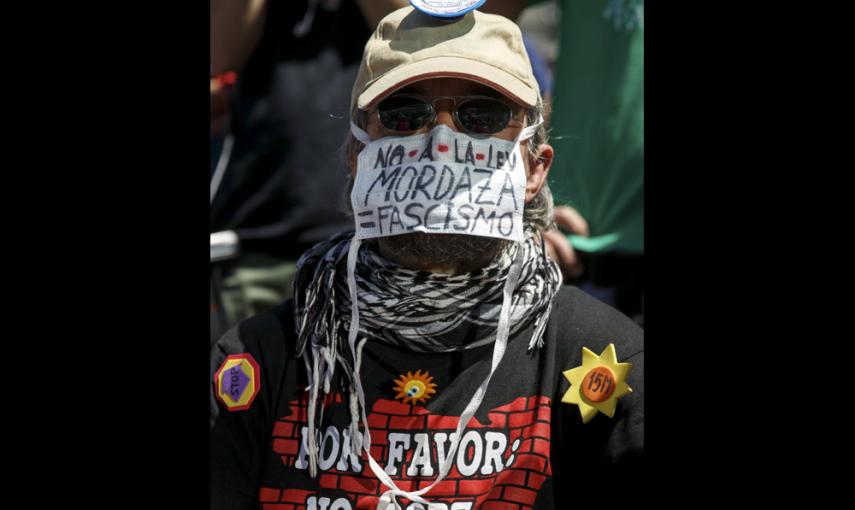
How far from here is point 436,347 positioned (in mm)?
2621

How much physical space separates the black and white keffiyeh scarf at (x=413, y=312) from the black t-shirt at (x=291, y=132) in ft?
4.59

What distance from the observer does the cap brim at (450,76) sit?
2.62 meters

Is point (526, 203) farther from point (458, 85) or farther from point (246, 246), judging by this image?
point (246, 246)

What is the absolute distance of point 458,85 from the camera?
2.69 meters

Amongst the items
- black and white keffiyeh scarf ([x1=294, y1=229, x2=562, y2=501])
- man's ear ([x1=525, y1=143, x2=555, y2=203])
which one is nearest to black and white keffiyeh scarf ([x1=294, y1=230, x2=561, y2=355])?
black and white keffiyeh scarf ([x1=294, y1=229, x2=562, y2=501])

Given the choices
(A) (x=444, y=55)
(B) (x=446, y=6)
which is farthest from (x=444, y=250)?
(B) (x=446, y=6)

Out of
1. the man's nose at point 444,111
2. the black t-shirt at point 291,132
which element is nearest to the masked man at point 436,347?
the man's nose at point 444,111

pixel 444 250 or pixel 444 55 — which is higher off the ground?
pixel 444 55

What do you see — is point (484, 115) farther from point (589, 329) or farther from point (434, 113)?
point (589, 329)

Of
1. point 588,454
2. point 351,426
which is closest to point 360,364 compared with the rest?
point 351,426

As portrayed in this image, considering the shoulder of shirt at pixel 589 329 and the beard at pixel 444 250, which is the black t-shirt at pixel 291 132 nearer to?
the beard at pixel 444 250

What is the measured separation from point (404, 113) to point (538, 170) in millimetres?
423

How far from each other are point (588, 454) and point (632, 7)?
2.24 m

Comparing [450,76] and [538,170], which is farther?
[538,170]
